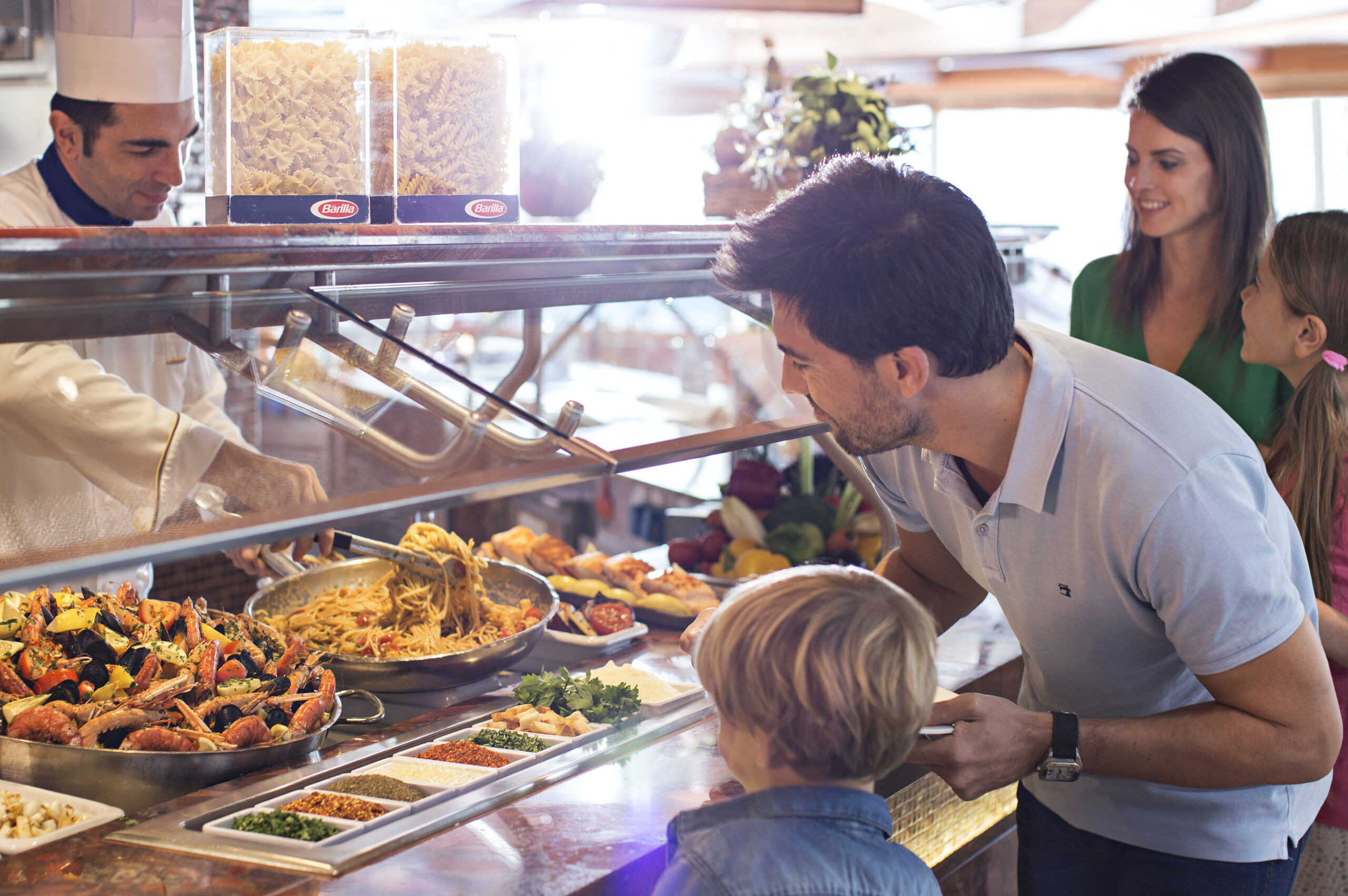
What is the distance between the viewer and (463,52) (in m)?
1.74

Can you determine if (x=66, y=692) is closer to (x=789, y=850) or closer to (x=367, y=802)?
(x=367, y=802)

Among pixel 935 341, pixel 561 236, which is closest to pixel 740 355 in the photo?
pixel 561 236

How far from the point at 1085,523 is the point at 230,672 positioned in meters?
1.35

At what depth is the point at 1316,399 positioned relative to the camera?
7.83ft

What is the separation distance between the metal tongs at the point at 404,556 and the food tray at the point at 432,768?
1.57 feet

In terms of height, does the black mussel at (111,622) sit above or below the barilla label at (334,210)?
below

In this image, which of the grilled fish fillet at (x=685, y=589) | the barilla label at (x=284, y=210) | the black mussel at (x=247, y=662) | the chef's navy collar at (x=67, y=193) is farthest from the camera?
the grilled fish fillet at (x=685, y=589)

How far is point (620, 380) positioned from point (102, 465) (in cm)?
169

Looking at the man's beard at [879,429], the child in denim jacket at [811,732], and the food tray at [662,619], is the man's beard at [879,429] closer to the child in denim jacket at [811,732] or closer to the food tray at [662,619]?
the child in denim jacket at [811,732]

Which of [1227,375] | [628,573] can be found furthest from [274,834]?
[1227,375]

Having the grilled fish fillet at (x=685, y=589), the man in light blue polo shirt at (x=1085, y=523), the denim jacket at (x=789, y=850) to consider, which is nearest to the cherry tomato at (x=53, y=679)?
the denim jacket at (x=789, y=850)

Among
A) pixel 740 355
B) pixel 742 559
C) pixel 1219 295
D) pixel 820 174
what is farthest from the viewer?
pixel 740 355

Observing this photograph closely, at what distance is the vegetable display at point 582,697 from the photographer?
204 centimetres

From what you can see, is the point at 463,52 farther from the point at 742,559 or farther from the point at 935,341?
the point at 742,559
